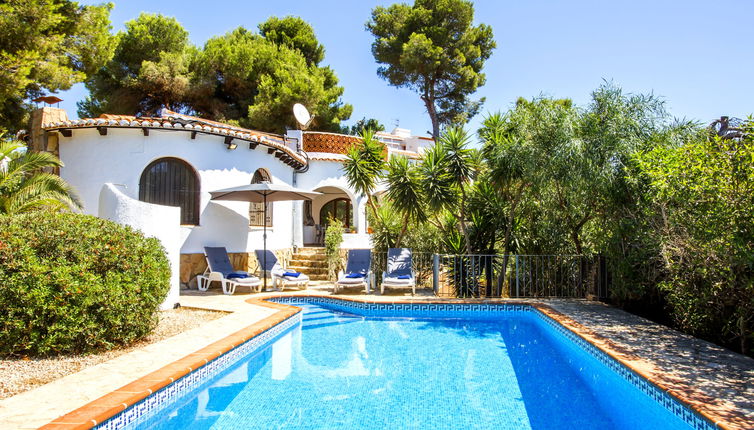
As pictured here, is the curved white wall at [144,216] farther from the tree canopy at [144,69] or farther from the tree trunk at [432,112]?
the tree trunk at [432,112]

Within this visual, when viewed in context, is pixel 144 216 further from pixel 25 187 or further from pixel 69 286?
pixel 69 286

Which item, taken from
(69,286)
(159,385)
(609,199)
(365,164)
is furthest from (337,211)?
(159,385)

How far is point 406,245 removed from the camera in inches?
571

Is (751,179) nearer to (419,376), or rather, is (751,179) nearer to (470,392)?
(470,392)

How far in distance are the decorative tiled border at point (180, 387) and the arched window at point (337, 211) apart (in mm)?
17602

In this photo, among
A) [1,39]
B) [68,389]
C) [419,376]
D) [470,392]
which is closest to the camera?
[68,389]

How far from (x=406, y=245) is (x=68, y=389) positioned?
10657mm

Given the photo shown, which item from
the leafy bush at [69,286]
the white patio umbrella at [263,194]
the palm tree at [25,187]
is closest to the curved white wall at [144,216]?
the palm tree at [25,187]

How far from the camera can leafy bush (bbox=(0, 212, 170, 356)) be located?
549 centimetres

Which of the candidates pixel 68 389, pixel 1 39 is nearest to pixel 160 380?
pixel 68 389

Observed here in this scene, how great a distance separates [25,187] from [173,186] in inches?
163

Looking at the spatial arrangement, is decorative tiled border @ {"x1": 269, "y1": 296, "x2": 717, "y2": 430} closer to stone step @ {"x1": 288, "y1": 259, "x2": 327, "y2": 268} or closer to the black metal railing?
the black metal railing

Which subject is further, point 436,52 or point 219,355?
point 436,52

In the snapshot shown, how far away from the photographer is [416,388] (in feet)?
19.7
